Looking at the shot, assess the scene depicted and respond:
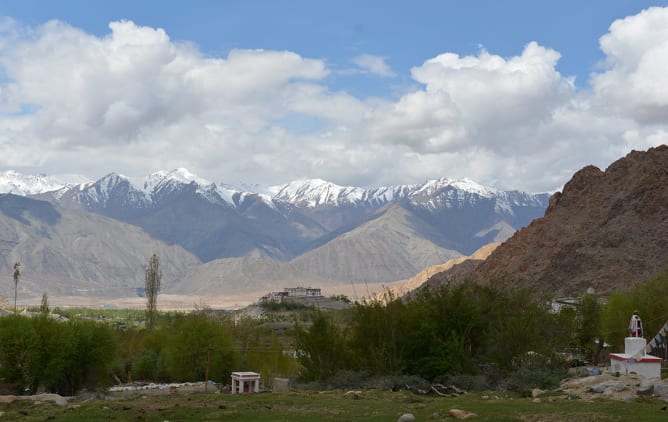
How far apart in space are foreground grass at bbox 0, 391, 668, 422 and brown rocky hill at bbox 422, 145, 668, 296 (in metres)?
64.5

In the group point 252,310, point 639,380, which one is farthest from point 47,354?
point 252,310

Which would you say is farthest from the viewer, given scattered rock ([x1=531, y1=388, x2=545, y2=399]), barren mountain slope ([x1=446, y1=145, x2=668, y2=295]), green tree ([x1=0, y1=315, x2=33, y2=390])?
barren mountain slope ([x1=446, y1=145, x2=668, y2=295])

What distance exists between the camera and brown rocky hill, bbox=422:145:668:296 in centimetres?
9606

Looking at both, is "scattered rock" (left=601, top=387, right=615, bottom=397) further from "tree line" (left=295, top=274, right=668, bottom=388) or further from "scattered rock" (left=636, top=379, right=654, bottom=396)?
"tree line" (left=295, top=274, right=668, bottom=388)

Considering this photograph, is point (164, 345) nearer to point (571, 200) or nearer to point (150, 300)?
point (150, 300)

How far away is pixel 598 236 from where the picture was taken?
106 meters

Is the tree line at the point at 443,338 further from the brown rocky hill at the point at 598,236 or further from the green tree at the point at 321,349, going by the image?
the brown rocky hill at the point at 598,236

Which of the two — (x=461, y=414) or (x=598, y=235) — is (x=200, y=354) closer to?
(x=461, y=414)

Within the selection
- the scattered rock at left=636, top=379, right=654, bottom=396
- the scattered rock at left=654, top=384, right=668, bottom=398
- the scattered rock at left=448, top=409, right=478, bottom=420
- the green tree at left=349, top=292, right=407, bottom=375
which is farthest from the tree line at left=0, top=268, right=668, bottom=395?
the scattered rock at left=448, top=409, right=478, bottom=420

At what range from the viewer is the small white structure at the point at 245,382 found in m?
36.7

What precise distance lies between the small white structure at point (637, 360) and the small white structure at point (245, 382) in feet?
55.0

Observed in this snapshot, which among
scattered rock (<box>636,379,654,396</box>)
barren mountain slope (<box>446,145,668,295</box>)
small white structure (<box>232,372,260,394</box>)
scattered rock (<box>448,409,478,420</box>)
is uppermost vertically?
barren mountain slope (<box>446,145,668,295</box>)

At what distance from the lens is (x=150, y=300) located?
75.4 meters

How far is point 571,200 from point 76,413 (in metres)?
114
